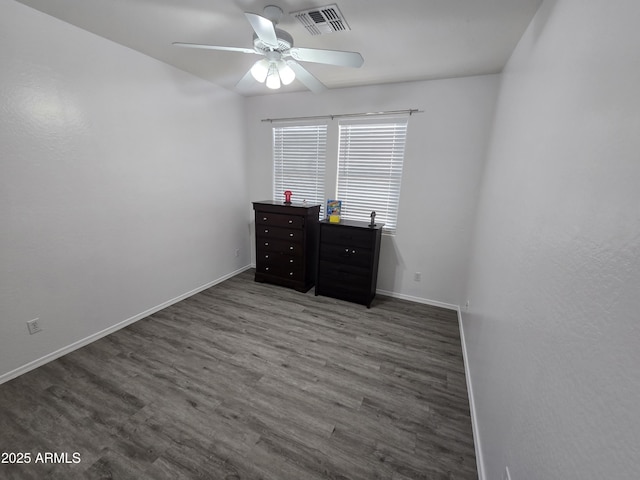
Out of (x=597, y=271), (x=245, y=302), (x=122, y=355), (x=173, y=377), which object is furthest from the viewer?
(x=245, y=302)

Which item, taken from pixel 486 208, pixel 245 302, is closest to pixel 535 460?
pixel 486 208

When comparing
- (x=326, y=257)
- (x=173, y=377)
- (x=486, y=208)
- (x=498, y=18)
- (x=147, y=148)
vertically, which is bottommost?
(x=173, y=377)

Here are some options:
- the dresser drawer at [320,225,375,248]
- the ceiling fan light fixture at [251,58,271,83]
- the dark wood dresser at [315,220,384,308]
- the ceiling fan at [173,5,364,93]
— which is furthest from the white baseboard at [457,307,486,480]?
the ceiling fan light fixture at [251,58,271,83]

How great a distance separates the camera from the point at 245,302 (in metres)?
3.12

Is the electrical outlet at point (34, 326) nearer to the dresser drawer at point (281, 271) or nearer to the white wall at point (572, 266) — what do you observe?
the dresser drawer at point (281, 271)

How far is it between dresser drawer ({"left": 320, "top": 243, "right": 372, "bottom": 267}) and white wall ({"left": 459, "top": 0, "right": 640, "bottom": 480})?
159cm

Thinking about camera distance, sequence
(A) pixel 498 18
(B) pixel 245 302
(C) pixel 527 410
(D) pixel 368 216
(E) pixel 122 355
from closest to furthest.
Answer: (C) pixel 527 410 < (A) pixel 498 18 < (E) pixel 122 355 < (B) pixel 245 302 < (D) pixel 368 216

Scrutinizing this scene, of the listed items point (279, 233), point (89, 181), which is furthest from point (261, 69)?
point (279, 233)

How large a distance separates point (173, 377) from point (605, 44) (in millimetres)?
2769

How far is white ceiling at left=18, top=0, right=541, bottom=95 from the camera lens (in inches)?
62.7

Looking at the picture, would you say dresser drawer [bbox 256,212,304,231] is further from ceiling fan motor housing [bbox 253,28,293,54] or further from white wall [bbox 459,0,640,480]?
white wall [bbox 459,0,640,480]

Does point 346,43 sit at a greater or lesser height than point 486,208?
greater

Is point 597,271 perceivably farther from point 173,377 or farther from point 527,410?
point 173,377

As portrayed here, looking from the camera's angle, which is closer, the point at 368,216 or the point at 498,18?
the point at 498,18
